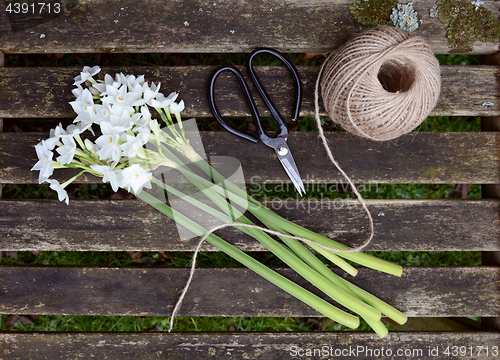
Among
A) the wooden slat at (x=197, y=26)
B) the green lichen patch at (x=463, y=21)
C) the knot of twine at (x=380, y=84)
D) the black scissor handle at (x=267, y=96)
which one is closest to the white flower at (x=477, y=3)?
the green lichen patch at (x=463, y=21)

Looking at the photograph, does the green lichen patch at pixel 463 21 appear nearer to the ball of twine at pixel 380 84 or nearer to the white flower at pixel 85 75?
the ball of twine at pixel 380 84

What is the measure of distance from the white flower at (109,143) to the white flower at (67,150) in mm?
71

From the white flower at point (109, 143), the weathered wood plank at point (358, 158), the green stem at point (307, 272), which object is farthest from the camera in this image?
the weathered wood plank at point (358, 158)

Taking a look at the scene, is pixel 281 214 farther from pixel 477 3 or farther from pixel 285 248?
pixel 477 3

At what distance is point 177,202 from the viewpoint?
108cm

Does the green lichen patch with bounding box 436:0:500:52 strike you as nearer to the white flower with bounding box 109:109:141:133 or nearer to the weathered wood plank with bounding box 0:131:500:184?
the weathered wood plank with bounding box 0:131:500:184

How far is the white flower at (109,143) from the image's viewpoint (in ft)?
2.70

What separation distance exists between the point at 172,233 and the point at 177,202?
0.11m

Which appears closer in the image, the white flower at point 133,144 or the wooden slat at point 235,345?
the white flower at point 133,144

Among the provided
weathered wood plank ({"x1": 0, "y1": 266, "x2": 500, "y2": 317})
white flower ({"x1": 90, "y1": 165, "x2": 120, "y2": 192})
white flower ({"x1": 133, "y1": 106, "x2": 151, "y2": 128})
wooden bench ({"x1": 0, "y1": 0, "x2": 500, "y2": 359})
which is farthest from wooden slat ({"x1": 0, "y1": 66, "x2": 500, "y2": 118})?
weathered wood plank ({"x1": 0, "y1": 266, "x2": 500, "y2": 317})

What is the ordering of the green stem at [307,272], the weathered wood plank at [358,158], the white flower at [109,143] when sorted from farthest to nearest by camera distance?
the weathered wood plank at [358,158], the green stem at [307,272], the white flower at [109,143]

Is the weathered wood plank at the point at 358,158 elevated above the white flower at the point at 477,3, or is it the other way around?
the white flower at the point at 477,3

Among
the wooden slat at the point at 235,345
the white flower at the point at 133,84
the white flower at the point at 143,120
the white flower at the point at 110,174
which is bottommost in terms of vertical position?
the wooden slat at the point at 235,345

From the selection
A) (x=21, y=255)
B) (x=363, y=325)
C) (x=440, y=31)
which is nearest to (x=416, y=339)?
(x=363, y=325)
